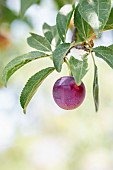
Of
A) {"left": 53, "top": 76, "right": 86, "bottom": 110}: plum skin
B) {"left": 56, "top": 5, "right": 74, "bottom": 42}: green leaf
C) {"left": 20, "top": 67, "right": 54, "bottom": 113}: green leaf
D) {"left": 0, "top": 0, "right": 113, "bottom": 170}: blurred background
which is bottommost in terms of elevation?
{"left": 0, "top": 0, "right": 113, "bottom": 170}: blurred background

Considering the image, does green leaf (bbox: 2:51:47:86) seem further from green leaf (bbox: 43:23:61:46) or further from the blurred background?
the blurred background

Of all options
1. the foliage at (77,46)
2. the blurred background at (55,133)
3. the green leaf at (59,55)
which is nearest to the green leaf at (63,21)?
the foliage at (77,46)

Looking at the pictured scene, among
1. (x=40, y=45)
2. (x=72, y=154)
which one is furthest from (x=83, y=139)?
(x=40, y=45)

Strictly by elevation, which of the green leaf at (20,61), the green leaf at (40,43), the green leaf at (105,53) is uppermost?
the green leaf at (20,61)

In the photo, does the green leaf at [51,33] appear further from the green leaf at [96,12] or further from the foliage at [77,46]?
the green leaf at [96,12]

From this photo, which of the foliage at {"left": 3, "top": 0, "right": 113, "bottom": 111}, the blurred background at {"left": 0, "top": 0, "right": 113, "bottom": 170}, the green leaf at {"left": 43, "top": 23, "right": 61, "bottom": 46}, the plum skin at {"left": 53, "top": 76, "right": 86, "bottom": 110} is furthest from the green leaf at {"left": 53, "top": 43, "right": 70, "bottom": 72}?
the blurred background at {"left": 0, "top": 0, "right": 113, "bottom": 170}

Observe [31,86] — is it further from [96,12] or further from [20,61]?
[96,12]

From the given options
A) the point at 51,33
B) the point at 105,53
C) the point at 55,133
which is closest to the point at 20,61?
the point at 105,53
